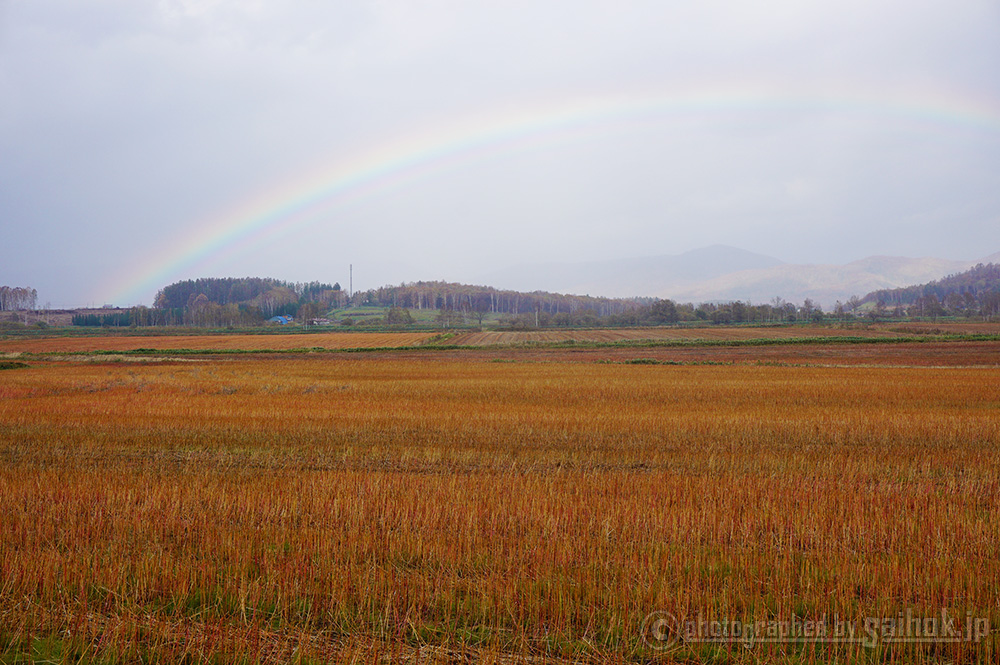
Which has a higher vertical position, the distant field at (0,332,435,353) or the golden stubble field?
the golden stubble field

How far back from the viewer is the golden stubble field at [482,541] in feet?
15.1

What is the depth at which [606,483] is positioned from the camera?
30.0ft

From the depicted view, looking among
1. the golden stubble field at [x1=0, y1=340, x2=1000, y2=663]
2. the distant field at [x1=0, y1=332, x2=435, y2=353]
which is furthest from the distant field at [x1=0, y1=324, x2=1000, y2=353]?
the golden stubble field at [x1=0, y1=340, x2=1000, y2=663]

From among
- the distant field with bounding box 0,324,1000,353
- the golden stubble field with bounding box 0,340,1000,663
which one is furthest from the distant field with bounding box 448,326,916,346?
the golden stubble field with bounding box 0,340,1000,663

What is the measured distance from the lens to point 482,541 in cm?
647

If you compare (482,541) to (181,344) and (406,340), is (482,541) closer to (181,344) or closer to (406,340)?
(406,340)

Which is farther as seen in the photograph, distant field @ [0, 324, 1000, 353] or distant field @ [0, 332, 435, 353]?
distant field @ [0, 324, 1000, 353]

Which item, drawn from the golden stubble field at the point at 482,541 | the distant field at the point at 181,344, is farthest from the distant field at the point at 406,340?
the golden stubble field at the point at 482,541

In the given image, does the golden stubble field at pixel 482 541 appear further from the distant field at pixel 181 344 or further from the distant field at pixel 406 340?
the distant field at pixel 181 344

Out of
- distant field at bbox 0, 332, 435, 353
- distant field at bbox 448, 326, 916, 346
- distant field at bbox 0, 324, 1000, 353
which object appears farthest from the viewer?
distant field at bbox 448, 326, 916, 346

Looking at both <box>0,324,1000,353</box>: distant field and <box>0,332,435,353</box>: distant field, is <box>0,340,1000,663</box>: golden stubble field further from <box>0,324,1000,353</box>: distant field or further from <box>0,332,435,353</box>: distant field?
<box>0,332,435,353</box>: distant field

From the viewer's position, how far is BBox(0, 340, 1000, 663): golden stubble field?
461cm

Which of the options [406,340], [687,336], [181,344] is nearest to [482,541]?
[406,340]

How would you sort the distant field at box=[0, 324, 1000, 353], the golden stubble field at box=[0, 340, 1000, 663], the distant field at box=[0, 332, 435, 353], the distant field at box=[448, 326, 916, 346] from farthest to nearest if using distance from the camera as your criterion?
1. the distant field at box=[448, 326, 916, 346]
2. the distant field at box=[0, 324, 1000, 353]
3. the distant field at box=[0, 332, 435, 353]
4. the golden stubble field at box=[0, 340, 1000, 663]
